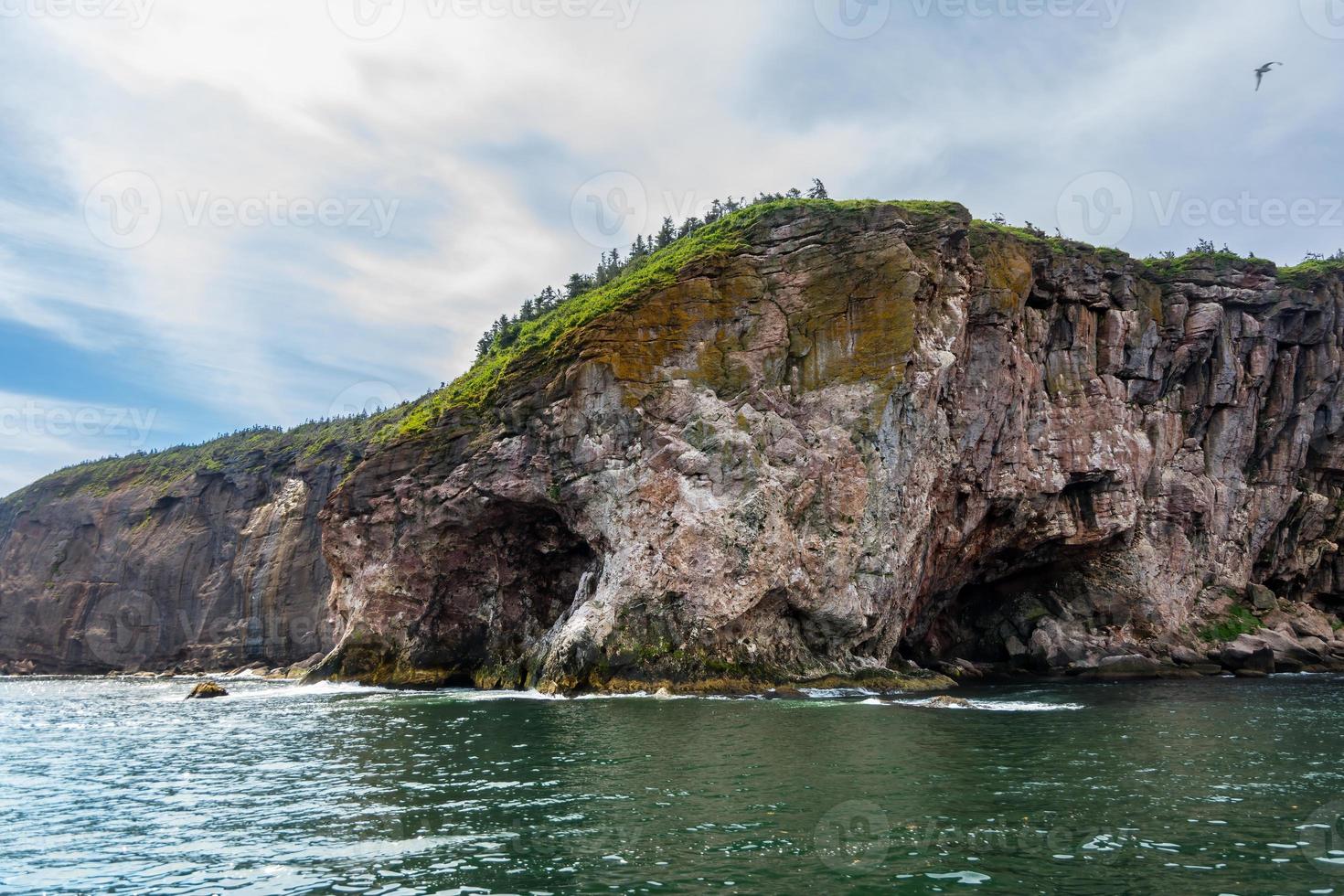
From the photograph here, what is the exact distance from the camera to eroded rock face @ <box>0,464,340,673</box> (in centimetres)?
9881

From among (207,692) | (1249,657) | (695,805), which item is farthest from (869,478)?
(207,692)

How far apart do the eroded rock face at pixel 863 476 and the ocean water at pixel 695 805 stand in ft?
46.6

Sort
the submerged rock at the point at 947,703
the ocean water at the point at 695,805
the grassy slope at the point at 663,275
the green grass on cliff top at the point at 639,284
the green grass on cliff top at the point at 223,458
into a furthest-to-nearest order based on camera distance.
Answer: the green grass on cliff top at the point at 223,458, the grassy slope at the point at 663,275, the green grass on cliff top at the point at 639,284, the submerged rock at the point at 947,703, the ocean water at the point at 695,805

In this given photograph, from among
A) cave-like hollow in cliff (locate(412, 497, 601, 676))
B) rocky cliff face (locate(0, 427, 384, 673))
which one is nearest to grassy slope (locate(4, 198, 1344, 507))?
cave-like hollow in cliff (locate(412, 497, 601, 676))

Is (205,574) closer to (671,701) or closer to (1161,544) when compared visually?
(671,701)

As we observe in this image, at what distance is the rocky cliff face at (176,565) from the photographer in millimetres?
99000

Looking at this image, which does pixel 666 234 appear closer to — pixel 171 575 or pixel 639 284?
pixel 639 284

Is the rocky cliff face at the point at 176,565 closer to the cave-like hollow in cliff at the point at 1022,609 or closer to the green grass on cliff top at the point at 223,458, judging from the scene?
the green grass on cliff top at the point at 223,458

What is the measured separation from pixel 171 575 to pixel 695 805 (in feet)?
363

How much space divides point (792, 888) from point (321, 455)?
10231 cm

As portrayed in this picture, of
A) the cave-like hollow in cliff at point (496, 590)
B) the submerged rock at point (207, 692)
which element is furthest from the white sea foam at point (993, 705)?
the submerged rock at point (207, 692)

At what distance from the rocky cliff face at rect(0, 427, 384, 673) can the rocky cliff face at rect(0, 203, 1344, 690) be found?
42.1 metres

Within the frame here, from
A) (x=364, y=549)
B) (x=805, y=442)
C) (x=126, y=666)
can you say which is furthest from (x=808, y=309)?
(x=126, y=666)

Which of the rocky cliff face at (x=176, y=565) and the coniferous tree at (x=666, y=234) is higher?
the coniferous tree at (x=666, y=234)
